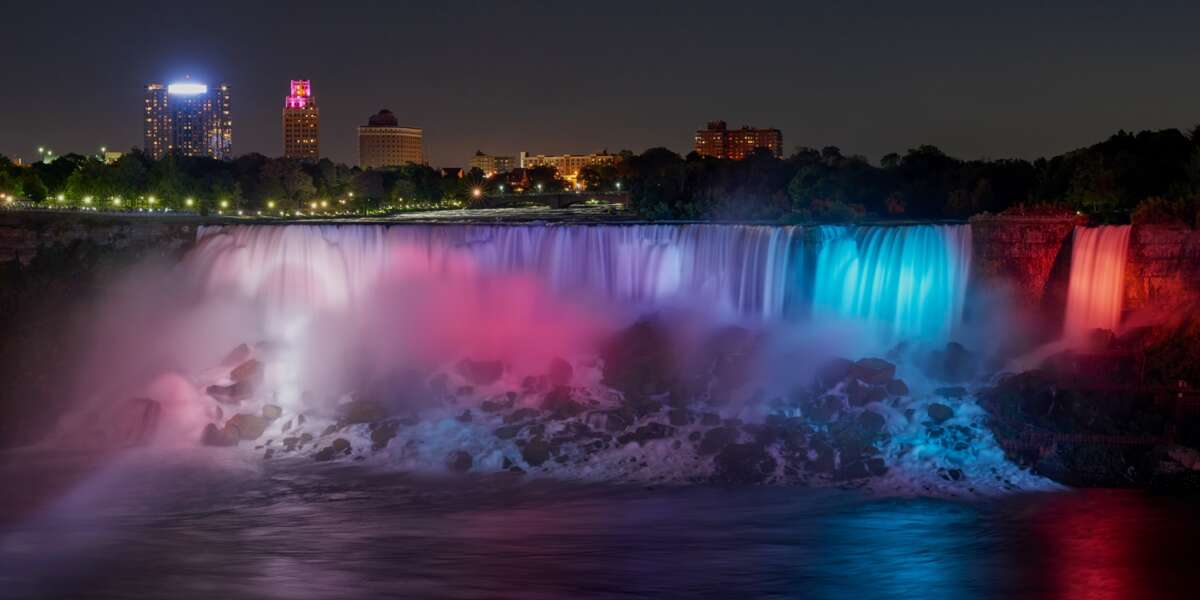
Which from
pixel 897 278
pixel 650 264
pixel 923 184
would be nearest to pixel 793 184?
pixel 923 184

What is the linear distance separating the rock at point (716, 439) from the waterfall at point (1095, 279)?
26.5 ft

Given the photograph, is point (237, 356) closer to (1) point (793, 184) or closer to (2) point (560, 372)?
(2) point (560, 372)

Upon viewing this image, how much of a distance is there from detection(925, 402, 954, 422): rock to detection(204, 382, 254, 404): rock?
51.3ft

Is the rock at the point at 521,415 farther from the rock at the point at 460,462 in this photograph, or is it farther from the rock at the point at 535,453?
the rock at the point at 460,462

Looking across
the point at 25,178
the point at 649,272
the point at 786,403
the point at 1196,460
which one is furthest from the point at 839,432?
the point at 25,178

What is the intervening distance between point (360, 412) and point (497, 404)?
118 inches

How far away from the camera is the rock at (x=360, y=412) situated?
92.7 ft

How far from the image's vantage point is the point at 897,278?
30750 mm

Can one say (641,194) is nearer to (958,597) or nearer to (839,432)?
(839,432)

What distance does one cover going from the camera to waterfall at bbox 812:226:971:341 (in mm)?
30000

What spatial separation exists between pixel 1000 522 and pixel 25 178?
5067 centimetres

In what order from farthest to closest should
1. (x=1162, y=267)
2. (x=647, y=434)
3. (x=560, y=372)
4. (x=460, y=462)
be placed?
(x=560, y=372)
(x=1162, y=267)
(x=647, y=434)
(x=460, y=462)

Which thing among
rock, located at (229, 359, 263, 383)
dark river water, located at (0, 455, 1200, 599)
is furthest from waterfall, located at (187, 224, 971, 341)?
dark river water, located at (0, 455, 1200, 599)

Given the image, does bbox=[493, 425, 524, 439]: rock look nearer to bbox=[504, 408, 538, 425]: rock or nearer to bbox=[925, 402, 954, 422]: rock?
bbox=[504, 408, 538, 425]: rock
